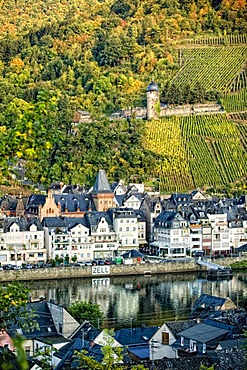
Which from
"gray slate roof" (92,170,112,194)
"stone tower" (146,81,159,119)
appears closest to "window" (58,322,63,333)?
"gray slate roof" (92,170,112,194)

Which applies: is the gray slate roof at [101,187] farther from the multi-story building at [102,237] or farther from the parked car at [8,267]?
the parked car at [8,267]

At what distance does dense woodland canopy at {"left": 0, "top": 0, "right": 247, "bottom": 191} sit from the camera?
6066 cm

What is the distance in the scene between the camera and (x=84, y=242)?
137 feet

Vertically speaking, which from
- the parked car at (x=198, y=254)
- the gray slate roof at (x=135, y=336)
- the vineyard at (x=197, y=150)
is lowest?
the gray slate roof at (x=135, y=336)

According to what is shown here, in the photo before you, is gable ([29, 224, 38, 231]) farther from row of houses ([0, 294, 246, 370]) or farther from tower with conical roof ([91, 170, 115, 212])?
row of houses ([0, 294, 246, 370])

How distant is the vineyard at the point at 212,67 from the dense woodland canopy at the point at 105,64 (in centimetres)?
121

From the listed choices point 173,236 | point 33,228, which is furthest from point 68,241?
point 173,236

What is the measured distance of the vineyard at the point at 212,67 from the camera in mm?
73688

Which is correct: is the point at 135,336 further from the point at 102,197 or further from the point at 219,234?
A: the point at 102,197

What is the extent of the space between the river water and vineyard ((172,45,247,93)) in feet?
119

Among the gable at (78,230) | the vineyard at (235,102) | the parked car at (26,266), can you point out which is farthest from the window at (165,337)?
the vineyard at (235,102)

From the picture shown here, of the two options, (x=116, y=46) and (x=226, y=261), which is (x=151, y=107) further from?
(x=226, y=261)

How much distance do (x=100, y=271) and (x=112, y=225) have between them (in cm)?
484

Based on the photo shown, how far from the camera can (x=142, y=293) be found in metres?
34.1
